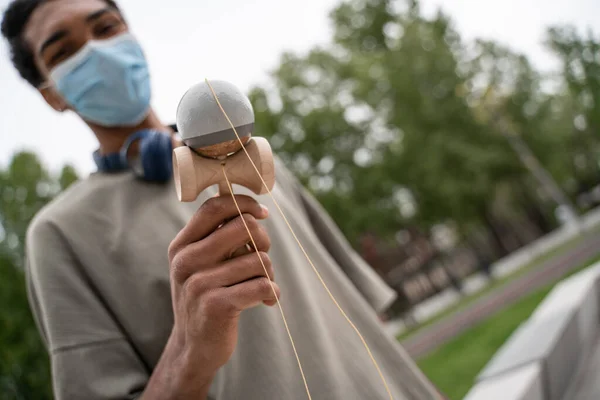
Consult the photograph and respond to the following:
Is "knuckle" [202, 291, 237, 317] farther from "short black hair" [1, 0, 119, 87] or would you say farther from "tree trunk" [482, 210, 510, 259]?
"tree trunk" [482, 210, 510, 259]

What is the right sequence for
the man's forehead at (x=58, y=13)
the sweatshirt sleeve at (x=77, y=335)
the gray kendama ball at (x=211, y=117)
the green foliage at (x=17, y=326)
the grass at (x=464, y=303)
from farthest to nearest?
1. the grass at (x=464, y=303)
2. the green foliage at (x=17, y=326)
3. the man's forehead at (x=58, y=13)
4. the sweatshirt sleeve at (x=77, y=335)
5. the gray kendama ball at (x=211, y=117)

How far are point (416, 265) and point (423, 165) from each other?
4347 millimetres

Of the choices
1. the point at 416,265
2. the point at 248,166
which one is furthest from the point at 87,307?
the point at 416,265

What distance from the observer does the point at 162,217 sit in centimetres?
149

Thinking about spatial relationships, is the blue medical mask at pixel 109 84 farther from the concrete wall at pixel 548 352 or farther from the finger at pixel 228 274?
the concrete wall at pixel 548 352

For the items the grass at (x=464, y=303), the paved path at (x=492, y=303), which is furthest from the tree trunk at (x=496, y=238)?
the paved path at (x=492, y=303)

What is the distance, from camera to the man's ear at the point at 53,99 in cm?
181

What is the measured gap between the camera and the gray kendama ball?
0.94 metres

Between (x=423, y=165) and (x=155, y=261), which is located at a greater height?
(x=155, y=261)

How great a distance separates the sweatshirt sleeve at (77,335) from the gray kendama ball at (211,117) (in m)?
0.64

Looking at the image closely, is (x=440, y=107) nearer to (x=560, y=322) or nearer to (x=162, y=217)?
(x=560, y=322)

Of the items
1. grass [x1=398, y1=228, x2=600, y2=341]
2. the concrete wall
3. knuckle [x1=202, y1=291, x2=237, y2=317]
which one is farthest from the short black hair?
grass [x1=398, y1=228, x2=600, y2=341]

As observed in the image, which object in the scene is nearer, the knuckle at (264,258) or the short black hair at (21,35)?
the knuckle at (264,258)

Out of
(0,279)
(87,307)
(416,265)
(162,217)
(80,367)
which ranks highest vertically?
(0,279)
